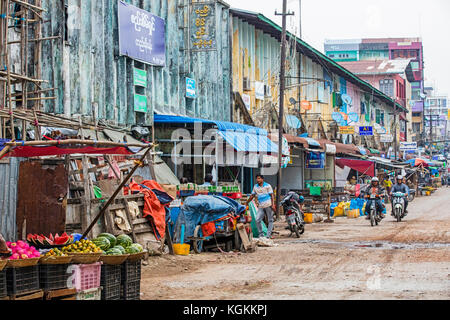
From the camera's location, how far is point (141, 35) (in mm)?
22859

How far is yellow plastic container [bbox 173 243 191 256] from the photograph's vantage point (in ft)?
49.1

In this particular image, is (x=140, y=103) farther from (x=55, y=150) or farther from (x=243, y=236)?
(x=55, y=150)

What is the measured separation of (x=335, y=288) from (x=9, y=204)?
252 inches

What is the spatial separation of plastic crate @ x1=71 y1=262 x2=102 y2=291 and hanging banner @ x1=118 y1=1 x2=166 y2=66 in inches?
539

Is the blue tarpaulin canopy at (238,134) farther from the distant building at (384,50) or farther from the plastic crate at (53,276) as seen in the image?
the distant building at (384,50)

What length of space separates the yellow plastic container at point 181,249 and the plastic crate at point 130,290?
5.56 metres

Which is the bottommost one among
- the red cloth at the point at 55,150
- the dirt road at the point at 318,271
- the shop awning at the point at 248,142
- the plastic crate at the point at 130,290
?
the dirt road at the point at 318,271

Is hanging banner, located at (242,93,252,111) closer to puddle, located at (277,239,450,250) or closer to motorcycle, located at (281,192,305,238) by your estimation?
motorcycle, located at (281,192,305,238)

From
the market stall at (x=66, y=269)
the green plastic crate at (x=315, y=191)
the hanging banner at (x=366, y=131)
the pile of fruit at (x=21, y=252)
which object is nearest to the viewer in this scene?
the market stall at (x=66, y=269)

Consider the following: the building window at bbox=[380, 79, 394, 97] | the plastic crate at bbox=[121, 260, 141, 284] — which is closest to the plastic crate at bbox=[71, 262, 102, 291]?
Answer: the plastic crate at bbox=[121, 260, 141, 284]

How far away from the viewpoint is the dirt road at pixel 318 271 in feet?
32.4

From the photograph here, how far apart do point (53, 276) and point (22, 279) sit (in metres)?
0.43

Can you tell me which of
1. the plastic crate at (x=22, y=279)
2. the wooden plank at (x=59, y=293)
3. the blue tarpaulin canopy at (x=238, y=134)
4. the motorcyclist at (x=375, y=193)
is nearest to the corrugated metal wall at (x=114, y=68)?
the blue tarpaulin canopy at (x=238, y=134)


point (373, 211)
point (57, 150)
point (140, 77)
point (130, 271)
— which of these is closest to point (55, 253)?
point (130, 271)
